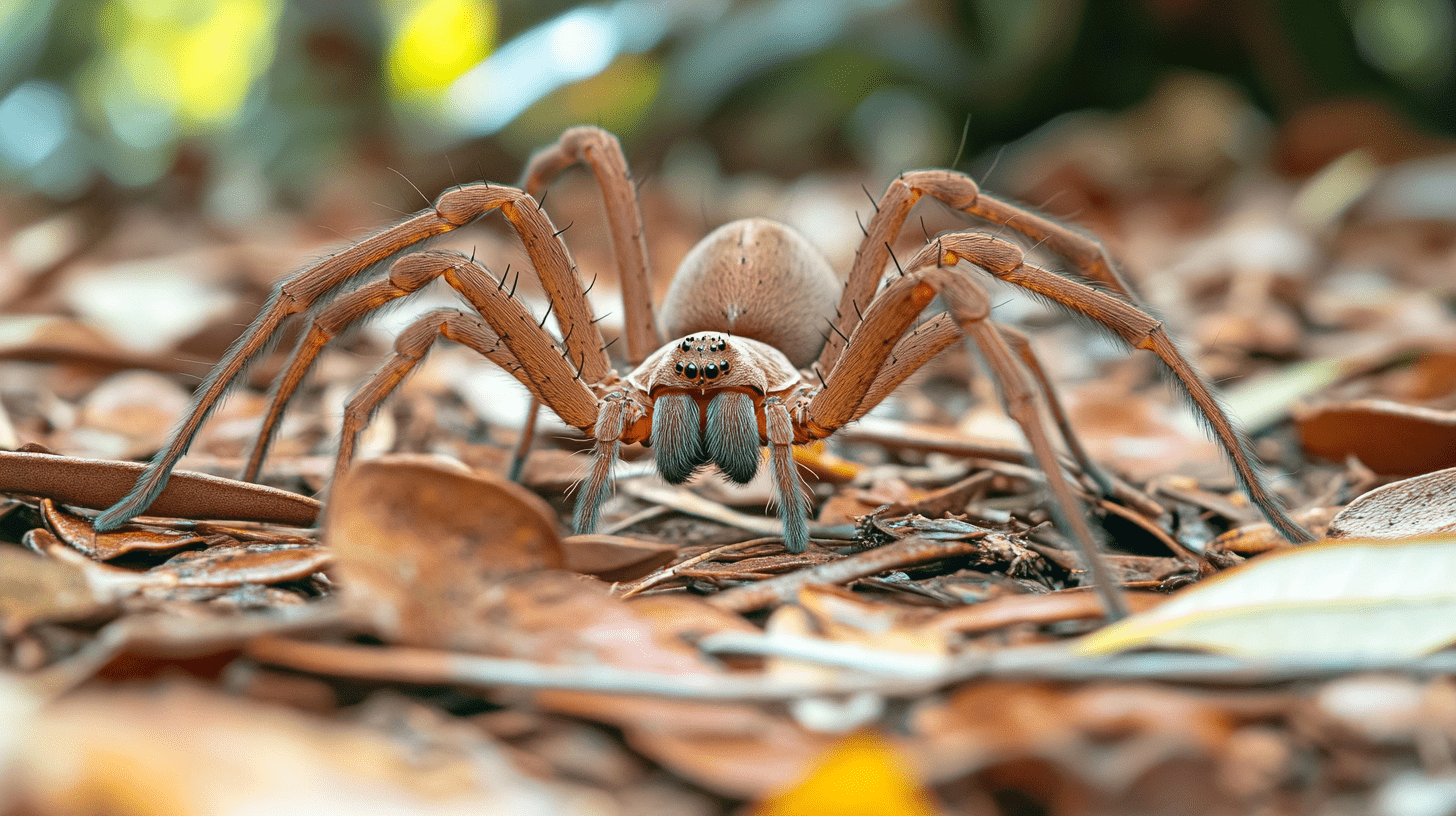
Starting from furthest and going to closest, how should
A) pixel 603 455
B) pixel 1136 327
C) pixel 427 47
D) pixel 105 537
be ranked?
pixel 427 47, pixel 603 455, pixel 1136 327, pixel 105 537

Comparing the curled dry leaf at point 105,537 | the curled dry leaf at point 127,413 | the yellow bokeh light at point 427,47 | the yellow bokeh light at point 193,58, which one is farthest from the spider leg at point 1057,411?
the yellow bokeh light at point 193,58

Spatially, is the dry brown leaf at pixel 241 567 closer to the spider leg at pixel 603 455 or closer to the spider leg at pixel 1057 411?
the spider leg at pixel 603 455

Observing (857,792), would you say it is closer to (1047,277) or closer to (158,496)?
(1047,277)


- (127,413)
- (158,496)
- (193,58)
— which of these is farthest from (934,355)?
(193,58)

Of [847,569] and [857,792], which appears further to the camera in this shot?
[847,569]

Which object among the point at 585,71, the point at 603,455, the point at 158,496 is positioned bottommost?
the point at 603,455

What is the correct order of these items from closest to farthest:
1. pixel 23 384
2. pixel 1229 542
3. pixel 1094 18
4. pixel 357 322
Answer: pixel 1229 542 → pixel 357 322 → pixel 23 384 → pixel 1094 18

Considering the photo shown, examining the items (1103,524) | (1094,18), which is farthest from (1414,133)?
(1103,524)

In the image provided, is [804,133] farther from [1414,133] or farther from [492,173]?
[1414,133]
